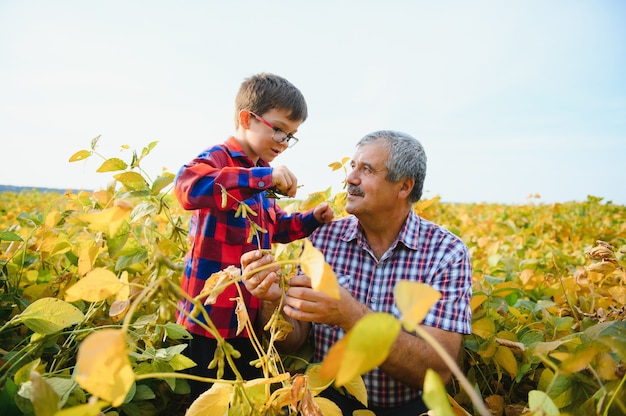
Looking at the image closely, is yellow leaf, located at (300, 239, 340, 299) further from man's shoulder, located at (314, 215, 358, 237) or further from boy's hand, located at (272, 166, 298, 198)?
man's shoulder, located at (314, 215, 358, 237)

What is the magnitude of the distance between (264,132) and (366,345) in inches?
50.8

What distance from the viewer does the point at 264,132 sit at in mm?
1562

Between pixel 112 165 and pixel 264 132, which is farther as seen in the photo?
pixel 264 132

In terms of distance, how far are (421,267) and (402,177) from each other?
1.18ft

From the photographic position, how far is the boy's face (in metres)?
1.55

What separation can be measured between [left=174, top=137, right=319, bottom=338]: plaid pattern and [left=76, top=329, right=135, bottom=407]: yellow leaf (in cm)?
75

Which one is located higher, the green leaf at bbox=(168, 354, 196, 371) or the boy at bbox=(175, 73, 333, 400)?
the boy at bbox=(175, 73, 333, 400)

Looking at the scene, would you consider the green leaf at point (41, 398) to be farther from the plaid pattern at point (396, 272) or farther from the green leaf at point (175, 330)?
the plaid pattern at point (396, 272)

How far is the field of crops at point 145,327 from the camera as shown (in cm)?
52

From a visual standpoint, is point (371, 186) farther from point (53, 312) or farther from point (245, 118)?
point (53, 312)

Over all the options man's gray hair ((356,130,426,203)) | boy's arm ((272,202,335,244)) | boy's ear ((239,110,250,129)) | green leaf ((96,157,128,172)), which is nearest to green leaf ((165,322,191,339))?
green leaf ((96,157,128,172))

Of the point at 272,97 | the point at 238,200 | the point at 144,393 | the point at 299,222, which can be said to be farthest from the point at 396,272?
the point at 144,393

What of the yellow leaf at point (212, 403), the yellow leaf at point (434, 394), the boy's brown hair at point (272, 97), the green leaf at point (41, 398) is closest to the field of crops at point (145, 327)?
the green leaf at point (41, 398)

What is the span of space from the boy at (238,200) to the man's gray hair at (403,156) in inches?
11.6
